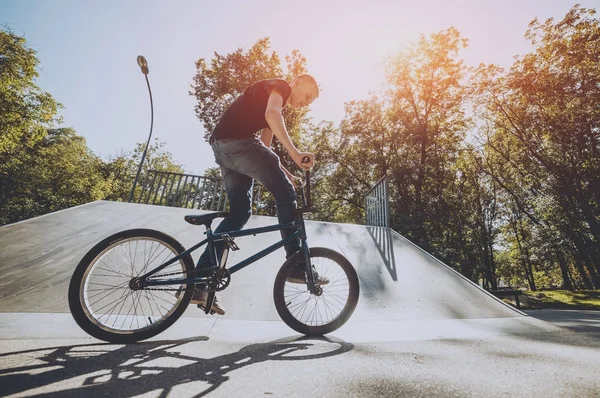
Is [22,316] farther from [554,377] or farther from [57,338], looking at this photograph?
[554,377]

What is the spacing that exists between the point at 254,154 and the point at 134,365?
1.51 metres

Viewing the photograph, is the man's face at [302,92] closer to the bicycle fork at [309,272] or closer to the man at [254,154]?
the man at [254,154]

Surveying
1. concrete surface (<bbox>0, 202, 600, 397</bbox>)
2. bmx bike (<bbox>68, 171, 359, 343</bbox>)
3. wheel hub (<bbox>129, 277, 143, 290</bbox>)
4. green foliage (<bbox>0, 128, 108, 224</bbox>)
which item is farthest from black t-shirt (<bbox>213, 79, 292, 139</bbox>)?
green foliage (<bbox>0, 128, 108, 224</bbox>)

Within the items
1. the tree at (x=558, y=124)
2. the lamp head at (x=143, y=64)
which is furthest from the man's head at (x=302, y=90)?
the tree at (x=558, y=124)

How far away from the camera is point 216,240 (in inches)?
81.6

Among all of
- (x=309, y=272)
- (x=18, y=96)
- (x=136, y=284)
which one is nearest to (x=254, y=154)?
(x=309, y=272)

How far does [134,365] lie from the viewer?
1.29 metres

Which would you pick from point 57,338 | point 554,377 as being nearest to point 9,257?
point 57,338

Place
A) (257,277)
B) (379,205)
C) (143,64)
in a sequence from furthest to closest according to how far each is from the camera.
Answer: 1. (143,64)
2. (379,205)
3. (257,277)

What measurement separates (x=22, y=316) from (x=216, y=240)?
137 centimetres

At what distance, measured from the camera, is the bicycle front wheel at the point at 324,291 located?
2.06 metres

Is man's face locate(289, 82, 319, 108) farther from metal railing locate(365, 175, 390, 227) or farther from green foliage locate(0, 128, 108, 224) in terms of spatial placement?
green foliage locate(0, 128, 108, 224)

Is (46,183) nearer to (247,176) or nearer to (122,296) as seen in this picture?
(122,296)

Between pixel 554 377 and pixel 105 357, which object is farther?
pixel 105 357
